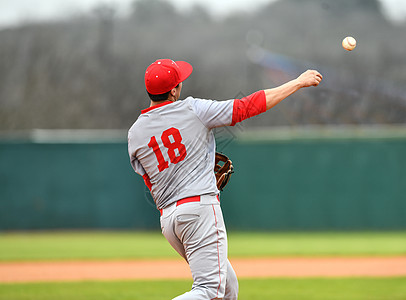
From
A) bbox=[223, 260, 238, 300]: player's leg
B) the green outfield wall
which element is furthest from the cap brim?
the green outfield wall

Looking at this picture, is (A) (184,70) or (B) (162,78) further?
(A) (184,70)

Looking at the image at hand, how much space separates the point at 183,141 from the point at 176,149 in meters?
0.06

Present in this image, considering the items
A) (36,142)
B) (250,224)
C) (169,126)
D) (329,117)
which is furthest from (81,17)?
(169,126)

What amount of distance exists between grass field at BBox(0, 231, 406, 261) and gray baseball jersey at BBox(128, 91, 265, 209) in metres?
6.64

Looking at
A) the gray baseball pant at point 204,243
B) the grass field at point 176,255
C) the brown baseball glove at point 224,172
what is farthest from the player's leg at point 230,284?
the grass field at point 176,255

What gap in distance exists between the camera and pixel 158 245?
11859 mm

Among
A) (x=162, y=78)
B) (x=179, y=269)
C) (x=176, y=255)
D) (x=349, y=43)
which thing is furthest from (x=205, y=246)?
(x=176, y=255)

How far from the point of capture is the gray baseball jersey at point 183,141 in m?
3.28

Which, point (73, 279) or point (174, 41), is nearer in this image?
point (73, 279)

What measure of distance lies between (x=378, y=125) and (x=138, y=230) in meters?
14.3

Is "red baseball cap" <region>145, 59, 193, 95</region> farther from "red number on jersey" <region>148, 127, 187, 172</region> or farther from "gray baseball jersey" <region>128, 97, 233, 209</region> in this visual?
"red number on jersey" <region>148, 127, 187, 172</region>

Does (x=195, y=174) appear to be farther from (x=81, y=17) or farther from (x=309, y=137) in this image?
(x=81, y=17)

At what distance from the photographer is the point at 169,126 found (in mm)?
3355

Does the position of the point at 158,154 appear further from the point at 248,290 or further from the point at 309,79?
the point at 248,290
